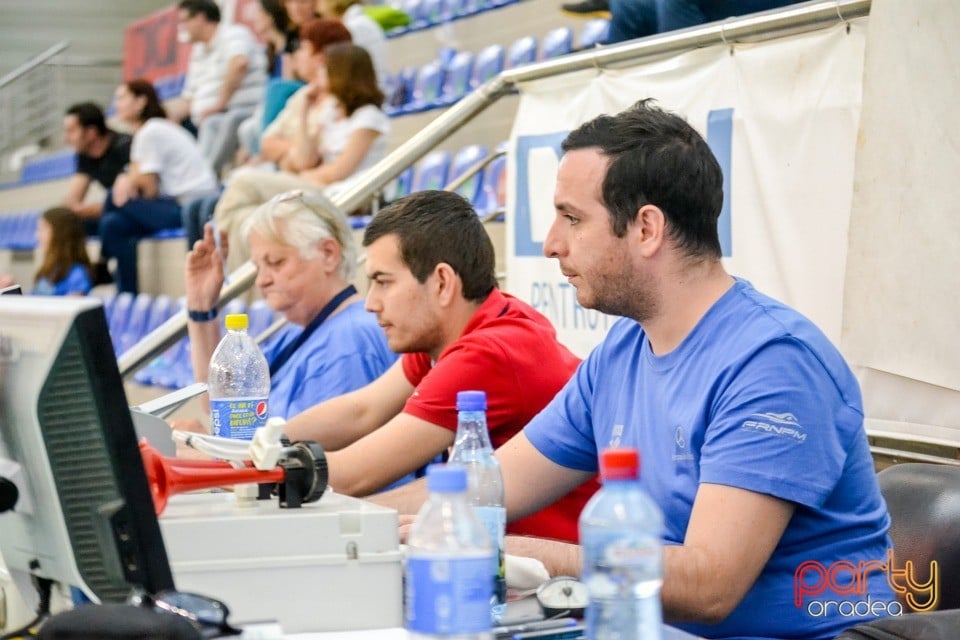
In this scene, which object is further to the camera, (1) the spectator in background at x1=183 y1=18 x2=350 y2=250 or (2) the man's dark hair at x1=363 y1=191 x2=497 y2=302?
(1) the spectator in background at x1=183 y1=18 x2=350 y2=250

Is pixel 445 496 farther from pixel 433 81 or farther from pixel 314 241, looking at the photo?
pixel 433 81

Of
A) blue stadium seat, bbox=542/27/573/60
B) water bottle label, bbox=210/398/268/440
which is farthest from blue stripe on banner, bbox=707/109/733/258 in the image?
blue stadium seat, bbox=542/27/573/60

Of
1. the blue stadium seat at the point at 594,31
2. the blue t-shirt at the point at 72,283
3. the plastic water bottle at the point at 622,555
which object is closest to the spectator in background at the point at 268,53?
the blue t-shirt at the point at 72,283

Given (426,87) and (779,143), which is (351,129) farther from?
(779,143)

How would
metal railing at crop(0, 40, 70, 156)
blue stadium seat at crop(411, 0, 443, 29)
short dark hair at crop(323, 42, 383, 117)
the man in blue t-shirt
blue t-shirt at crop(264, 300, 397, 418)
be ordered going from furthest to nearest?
metal railing at crop(0, 40, 70, 156), blue stadium seat at crop(411, 0, 443, 29), short dark hair at crop(323, 42, 383, 117), blue t-shirt at crop(264, 300, 397, 418), the man in blue t-shirt

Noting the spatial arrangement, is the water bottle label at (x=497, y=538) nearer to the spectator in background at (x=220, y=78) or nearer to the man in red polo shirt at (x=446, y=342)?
the man in red polo shirt at (x=446, y=342)

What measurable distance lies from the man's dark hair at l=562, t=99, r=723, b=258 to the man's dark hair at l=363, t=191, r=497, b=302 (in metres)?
0.64

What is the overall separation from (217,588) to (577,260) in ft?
2.48

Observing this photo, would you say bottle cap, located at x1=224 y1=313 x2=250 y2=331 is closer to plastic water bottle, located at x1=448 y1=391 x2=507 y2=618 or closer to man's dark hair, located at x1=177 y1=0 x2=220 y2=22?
plastic water bottle, located at x1=448 y1=391 x2=507 y2=618

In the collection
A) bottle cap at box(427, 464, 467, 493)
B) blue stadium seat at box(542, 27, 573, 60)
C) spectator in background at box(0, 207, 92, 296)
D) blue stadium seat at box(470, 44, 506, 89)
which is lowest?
spectator in background at box(0, 207, 92, 296)

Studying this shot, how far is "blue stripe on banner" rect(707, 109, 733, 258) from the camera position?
120 inches

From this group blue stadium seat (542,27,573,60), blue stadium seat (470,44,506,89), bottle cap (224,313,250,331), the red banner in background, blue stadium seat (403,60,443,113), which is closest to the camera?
bottle cap (224,313,250,331)

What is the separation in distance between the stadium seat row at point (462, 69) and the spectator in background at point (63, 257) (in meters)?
1.98

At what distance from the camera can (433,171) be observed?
583 centimetres
